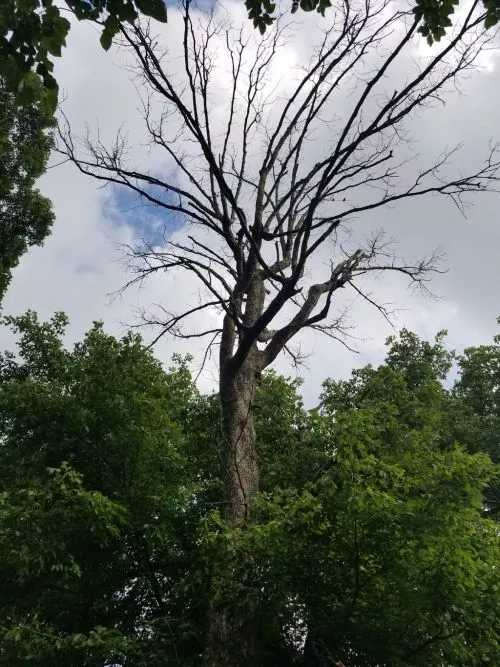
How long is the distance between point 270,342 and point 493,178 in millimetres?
3640

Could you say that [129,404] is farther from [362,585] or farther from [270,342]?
[362,585]

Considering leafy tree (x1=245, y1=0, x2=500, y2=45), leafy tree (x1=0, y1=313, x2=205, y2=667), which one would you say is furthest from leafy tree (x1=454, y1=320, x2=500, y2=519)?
leafy tree (x1=245, y1=0, x2=500, y2=45)

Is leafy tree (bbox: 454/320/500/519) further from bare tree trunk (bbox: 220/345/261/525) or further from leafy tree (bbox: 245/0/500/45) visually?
leafy tree (bbox: 245/0/500/45)

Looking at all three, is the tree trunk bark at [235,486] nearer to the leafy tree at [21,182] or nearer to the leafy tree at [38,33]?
the leafy tree at [38,33]

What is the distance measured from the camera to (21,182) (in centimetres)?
1370

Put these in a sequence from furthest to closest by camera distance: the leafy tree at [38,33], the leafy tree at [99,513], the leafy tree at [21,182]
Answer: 1. the leafy tree at [21,182]
2. the leafy tree at [99,513]
3. the leafy tree at [38,33]

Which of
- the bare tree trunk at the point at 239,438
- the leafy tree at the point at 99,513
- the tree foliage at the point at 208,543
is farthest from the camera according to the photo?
the bare tree trunk at the point at 239,438

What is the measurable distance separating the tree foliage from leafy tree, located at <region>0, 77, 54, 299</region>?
639cm

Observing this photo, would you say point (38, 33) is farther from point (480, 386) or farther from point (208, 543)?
point (480, 386)

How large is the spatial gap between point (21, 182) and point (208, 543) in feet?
36.1

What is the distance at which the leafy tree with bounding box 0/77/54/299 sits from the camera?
1330 cm

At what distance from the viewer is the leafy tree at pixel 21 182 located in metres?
13.3

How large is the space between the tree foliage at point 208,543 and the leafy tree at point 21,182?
639 cm

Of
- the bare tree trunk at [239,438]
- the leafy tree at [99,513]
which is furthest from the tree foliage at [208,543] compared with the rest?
the bare tree trunk at [239,438]
